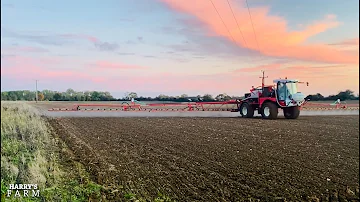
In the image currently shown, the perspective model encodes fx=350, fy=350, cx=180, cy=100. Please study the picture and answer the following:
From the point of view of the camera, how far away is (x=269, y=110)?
6.16 m

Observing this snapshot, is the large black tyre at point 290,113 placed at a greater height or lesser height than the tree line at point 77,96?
lesser

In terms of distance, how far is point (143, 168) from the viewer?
4887 millimetres

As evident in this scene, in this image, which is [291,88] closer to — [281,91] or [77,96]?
[281,91]

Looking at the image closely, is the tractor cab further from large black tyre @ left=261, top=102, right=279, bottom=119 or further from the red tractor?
large black tyre @ left=261, top=102, right=279, bottom=119

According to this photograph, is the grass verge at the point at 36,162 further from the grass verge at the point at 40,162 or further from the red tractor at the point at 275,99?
the red tractor at the point at 275,99

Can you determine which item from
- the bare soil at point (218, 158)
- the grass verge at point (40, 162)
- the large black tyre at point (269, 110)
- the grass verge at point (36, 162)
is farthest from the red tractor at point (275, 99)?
the grass verge at point (36, 162)

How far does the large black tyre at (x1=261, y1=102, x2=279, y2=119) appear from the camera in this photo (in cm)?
589

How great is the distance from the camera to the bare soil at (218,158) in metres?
4.23

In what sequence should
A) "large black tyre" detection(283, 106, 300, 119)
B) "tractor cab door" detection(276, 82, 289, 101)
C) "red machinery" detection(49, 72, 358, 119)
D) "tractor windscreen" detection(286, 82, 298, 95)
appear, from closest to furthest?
"red machinery" detection(49, 72, 358, 119) → "tractor windscreen" detection(286, 82, 298, 95) → "tractor cab door" detection(276, 82, 289, 101) → "large black tyre" detection(283, 106, 300, 119)

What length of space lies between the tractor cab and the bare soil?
0.94 meters

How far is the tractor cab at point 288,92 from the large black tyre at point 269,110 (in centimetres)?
31

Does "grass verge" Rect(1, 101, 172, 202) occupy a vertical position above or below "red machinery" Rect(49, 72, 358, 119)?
below

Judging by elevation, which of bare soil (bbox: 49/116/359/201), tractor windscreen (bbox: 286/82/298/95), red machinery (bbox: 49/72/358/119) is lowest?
bare soil (bbox: 49/116/359/201)

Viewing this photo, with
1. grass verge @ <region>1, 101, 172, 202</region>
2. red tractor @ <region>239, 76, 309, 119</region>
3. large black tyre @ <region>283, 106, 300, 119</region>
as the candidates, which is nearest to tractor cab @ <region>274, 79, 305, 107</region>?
red tractor @ <region>239, 76, 309, 119</region>
